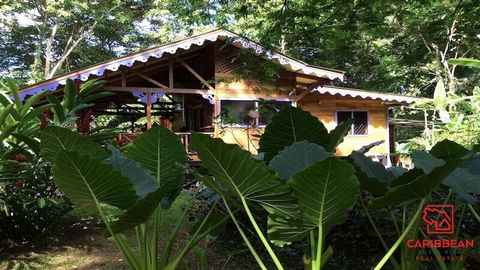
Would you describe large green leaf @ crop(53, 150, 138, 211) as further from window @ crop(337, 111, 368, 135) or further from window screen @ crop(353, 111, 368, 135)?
window screen @ crop(353, 111, 368, 135)

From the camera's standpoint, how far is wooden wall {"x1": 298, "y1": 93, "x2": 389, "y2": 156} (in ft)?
42.8

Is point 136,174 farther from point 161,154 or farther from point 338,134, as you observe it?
point 338,134

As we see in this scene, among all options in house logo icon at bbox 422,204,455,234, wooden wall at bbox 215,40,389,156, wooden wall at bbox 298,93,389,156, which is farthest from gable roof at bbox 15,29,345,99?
house logo icon at bbox 422,204,455,234

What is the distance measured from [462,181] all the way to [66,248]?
3.48 metres

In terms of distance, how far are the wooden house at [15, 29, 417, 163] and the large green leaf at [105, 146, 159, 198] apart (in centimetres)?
665

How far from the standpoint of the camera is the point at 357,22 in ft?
18.1

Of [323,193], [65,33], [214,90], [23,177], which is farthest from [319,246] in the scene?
[65,33]

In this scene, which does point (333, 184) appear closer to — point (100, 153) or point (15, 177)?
point (100, 153)

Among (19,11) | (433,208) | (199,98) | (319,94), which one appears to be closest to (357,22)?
(433,208)

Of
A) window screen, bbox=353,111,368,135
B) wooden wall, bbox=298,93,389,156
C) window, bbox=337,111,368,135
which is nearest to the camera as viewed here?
wooden wall, bbox=298,93,389,156

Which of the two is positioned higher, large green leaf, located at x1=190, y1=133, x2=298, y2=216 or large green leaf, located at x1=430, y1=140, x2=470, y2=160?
large green leaf, located at x1=430, y1=140, x2=470, y2=160

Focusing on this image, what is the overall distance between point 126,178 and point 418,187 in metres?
0.76

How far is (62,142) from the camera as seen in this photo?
1.22 m

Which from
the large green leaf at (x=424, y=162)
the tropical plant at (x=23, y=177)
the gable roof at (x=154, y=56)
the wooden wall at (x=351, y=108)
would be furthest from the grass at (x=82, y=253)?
the wooden wall at (x=351, y=108)
